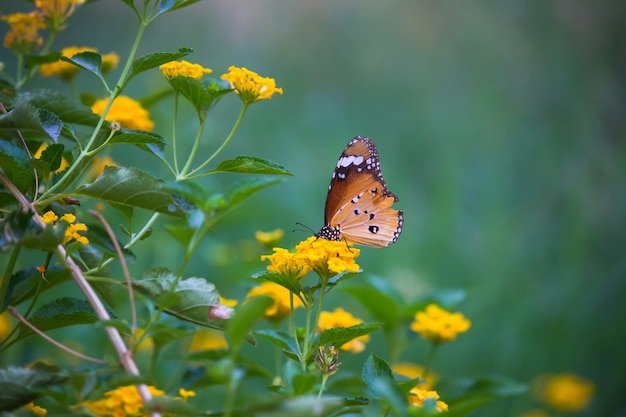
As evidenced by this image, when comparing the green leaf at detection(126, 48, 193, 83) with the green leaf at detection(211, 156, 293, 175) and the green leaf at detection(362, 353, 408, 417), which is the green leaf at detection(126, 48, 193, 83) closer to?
the green leaf at detection(211, 156, 293, 175)

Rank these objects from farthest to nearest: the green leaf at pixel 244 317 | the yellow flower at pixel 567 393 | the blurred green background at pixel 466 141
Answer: the blurred green background at pixel 466 141 → the yellow flower at pixel 567 393 → the green leaf at pixel 244 317

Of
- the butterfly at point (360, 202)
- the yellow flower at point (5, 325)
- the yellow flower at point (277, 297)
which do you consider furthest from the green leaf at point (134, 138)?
the yellow flower at point (5, 325)

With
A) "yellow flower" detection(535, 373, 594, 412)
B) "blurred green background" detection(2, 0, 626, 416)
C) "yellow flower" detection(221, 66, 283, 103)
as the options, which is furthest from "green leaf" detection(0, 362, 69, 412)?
"yellow flower" detection(535, 373, 594, 412)

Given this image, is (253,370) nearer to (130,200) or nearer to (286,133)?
(130,200)

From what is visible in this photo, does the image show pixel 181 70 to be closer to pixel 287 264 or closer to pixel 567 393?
pixel 287 264

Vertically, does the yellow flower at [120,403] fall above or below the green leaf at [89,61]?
below

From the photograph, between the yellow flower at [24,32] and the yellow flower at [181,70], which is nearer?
the yellow flower at [181,70]

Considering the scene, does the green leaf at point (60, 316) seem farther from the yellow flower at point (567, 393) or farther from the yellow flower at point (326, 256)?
the yellow flower at point (567, 393)

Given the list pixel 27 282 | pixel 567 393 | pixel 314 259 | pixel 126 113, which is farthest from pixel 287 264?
pixel 567 393
